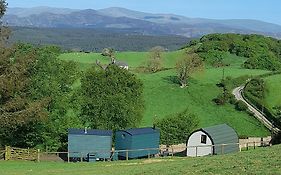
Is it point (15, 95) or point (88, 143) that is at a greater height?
point (15, 95)

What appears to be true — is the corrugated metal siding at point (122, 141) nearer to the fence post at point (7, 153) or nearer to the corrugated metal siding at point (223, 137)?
the corrugated metal siding at point (223, 137)

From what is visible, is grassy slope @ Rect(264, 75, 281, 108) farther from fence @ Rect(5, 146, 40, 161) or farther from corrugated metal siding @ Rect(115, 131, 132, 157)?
fence @ Rect(5, 146, 40, 161)

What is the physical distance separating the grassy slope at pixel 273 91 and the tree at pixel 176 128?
26.0 m

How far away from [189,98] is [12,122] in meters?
44.5

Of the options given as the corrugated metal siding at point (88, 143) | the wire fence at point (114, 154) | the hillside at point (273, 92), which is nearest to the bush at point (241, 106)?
the hillside at point (273, 92)

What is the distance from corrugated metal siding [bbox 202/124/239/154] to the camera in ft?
134

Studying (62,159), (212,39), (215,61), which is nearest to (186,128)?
(62,159)

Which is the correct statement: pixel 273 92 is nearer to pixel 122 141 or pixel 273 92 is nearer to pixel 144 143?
pixel 144 143

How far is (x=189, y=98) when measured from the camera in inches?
2970

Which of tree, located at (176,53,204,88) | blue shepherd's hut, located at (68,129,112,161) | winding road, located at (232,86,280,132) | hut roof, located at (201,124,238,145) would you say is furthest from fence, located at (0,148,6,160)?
tree, located at (176,53,204,88)

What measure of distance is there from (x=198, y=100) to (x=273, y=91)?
12.8 metres

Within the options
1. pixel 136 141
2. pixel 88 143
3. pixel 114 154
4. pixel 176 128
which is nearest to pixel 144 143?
pixel 136 141

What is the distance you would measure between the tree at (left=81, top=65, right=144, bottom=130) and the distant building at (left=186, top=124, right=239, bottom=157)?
5.78 meters

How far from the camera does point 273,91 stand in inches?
3068
